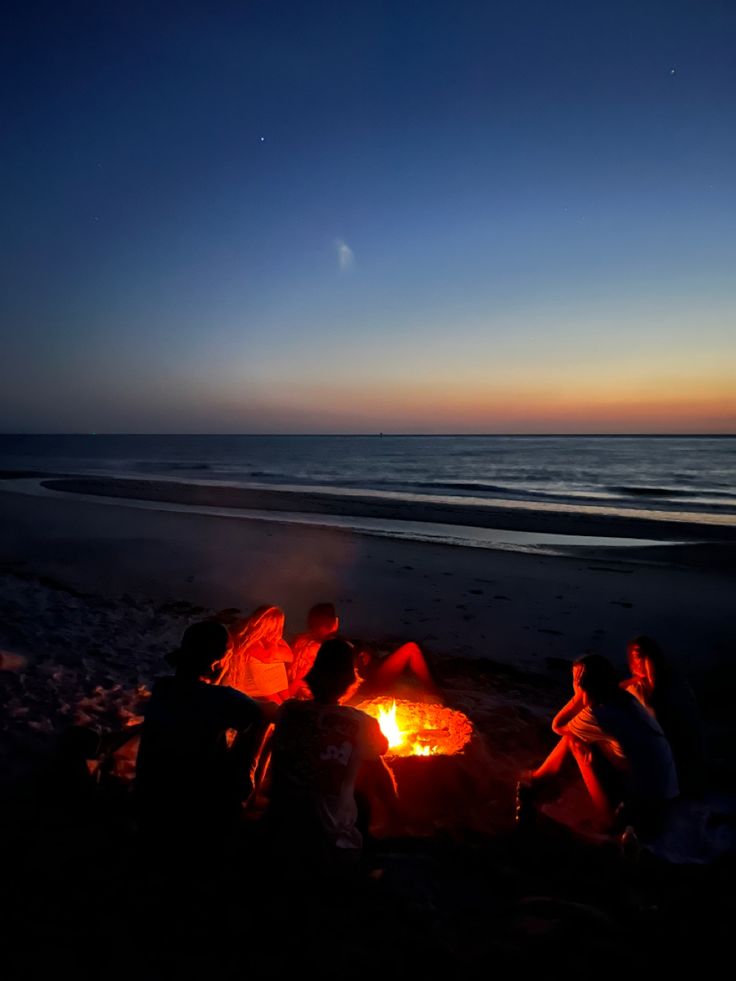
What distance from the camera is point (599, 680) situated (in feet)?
13.2

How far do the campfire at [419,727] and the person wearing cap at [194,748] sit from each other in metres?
1.61

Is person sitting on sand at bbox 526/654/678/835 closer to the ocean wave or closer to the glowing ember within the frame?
the glowing ember

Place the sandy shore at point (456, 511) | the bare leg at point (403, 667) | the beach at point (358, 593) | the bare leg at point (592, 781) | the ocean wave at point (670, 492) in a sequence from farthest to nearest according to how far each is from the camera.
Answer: the ocean wave at point (670, 492) → the sandy shore at point (456, 511) → the beach at point (358, 593) → the bare leg at point (403, 667) → the bare leg at point (592, 781)

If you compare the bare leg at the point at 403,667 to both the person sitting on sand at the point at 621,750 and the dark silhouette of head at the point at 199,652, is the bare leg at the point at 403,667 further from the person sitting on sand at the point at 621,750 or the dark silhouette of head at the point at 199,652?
the dark silhouette of head at the point at 199,652

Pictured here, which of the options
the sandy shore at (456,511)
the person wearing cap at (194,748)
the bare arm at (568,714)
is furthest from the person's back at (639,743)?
the sandy shore at (456,511)

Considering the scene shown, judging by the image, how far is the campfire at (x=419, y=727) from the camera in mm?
4867

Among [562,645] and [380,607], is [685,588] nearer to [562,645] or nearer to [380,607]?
[562,645]

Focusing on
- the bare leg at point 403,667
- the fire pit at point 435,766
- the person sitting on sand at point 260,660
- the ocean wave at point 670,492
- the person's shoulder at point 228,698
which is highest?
the person's shoulder at point 228,698

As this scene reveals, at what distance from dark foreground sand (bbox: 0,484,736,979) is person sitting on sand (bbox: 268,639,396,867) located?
0.97 ft

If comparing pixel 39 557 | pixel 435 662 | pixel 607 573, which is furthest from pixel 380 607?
pixel 39 557

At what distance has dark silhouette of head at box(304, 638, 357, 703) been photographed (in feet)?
11.3

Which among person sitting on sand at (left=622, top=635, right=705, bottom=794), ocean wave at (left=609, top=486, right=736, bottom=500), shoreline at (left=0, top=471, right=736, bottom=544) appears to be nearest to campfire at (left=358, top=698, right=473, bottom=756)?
person sitting on sand at (left=622, top=635, right=705, bottom=794)

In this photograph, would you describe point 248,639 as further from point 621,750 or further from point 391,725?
point 621,750

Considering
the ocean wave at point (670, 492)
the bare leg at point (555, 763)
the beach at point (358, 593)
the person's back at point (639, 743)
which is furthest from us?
the ocean wave at point (670, 492)
